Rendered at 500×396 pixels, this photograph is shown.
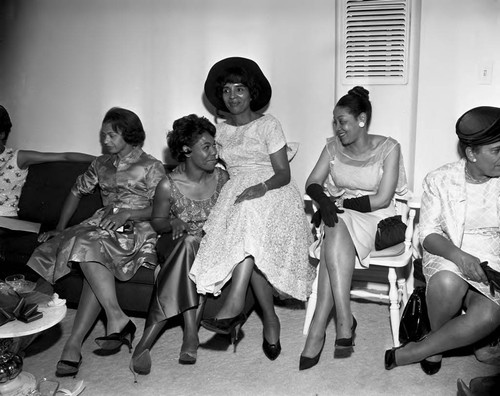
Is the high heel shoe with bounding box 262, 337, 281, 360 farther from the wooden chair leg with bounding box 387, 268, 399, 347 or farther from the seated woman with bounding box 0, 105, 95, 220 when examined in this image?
the seated woman with bounding box 0, 105, 95, 220

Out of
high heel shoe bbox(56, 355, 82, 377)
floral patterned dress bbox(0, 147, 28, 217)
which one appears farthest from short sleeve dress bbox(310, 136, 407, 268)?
floral patterned dress bbox(0, 147, 28, 217)

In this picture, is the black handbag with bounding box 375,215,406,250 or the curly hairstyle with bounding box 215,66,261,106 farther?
the curly hairstyle with bounding box 215,66,261,106

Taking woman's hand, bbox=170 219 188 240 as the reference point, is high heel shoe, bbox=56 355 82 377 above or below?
below

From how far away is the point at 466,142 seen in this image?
2998 millimetres

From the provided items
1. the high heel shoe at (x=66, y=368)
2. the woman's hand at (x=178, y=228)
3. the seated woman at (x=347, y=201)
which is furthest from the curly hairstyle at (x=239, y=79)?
the high heel shoe at (x=66, y=368)

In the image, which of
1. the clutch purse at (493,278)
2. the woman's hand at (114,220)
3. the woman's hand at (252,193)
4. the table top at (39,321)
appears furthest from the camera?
the woman's hand at (114,220)

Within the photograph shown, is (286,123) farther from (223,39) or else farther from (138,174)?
(138,174)

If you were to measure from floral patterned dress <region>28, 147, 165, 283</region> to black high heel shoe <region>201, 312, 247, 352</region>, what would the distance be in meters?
0.63

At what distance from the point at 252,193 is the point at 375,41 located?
4.08ft

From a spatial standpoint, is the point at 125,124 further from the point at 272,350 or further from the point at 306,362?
the point at 306,362

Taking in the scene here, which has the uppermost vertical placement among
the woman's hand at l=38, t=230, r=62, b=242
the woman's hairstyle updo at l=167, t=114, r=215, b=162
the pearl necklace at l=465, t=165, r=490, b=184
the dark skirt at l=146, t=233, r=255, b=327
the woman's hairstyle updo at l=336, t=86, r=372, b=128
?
the woman's hairstyle updo at l=336, t=86, r=372, b=128

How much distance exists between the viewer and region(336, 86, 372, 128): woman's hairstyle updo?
3.46 meters

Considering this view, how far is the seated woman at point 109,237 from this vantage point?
3248mm

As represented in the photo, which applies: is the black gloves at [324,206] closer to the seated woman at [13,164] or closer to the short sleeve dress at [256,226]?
the short sleeve dress at [256,226]
